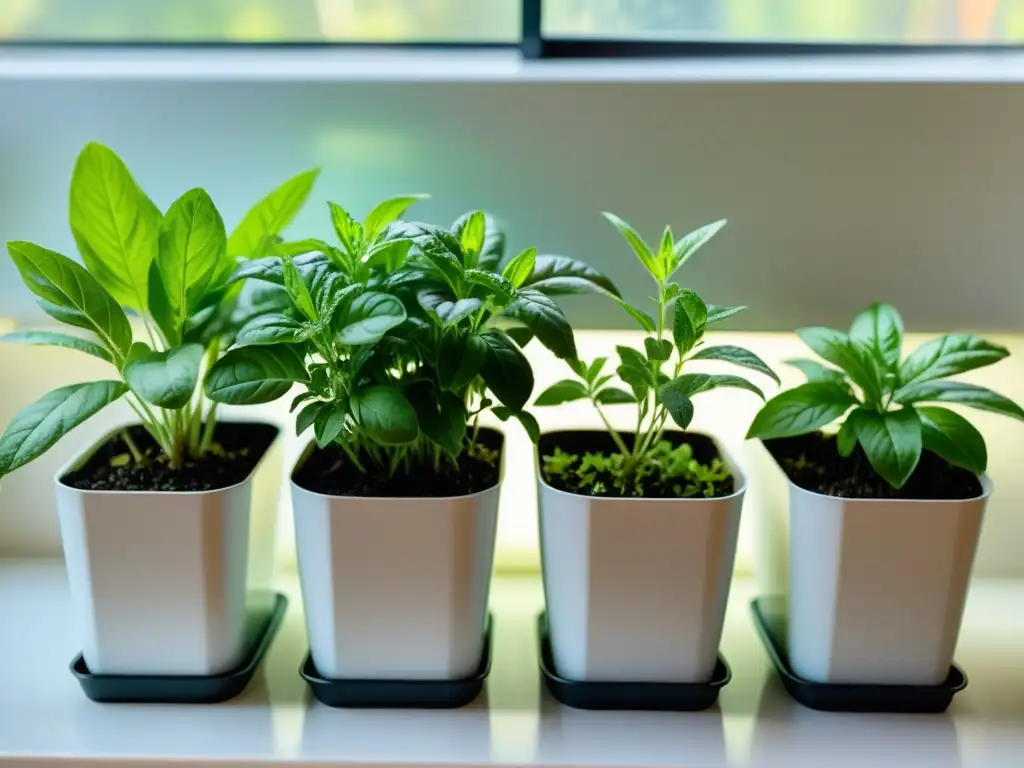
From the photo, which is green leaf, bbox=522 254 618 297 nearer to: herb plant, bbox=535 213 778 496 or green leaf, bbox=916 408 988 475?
herb plant, bbox=535 213 778 496

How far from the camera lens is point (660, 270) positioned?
0.80 meters

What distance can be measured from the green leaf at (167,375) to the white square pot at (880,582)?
1.53 feet

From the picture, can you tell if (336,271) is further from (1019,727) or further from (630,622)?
(1019,727)

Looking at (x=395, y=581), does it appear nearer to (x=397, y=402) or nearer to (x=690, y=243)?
(x=397, y=402)

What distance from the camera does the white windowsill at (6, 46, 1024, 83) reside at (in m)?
0.92

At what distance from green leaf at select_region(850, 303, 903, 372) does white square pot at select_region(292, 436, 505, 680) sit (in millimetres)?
344

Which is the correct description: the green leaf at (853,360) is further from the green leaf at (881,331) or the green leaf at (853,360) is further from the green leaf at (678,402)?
the green leaf at (678,402)

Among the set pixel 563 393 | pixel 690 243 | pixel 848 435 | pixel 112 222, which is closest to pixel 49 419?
pixel 112 222

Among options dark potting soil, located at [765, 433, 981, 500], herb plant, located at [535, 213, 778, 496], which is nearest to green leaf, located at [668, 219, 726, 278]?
herb plant, located at [535, 213, 778, 496]

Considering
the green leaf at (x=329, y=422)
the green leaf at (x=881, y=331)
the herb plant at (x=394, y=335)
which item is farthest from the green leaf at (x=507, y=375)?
the green leaf at (x=881, y=331)

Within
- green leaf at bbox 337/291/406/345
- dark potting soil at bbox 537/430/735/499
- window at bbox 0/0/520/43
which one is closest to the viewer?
green leaf at bbox 337/291/406/345

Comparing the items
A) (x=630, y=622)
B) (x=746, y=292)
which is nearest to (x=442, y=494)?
(x=630, y=622)

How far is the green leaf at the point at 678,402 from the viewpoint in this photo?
70 centimetres

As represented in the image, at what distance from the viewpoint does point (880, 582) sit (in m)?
0.77
